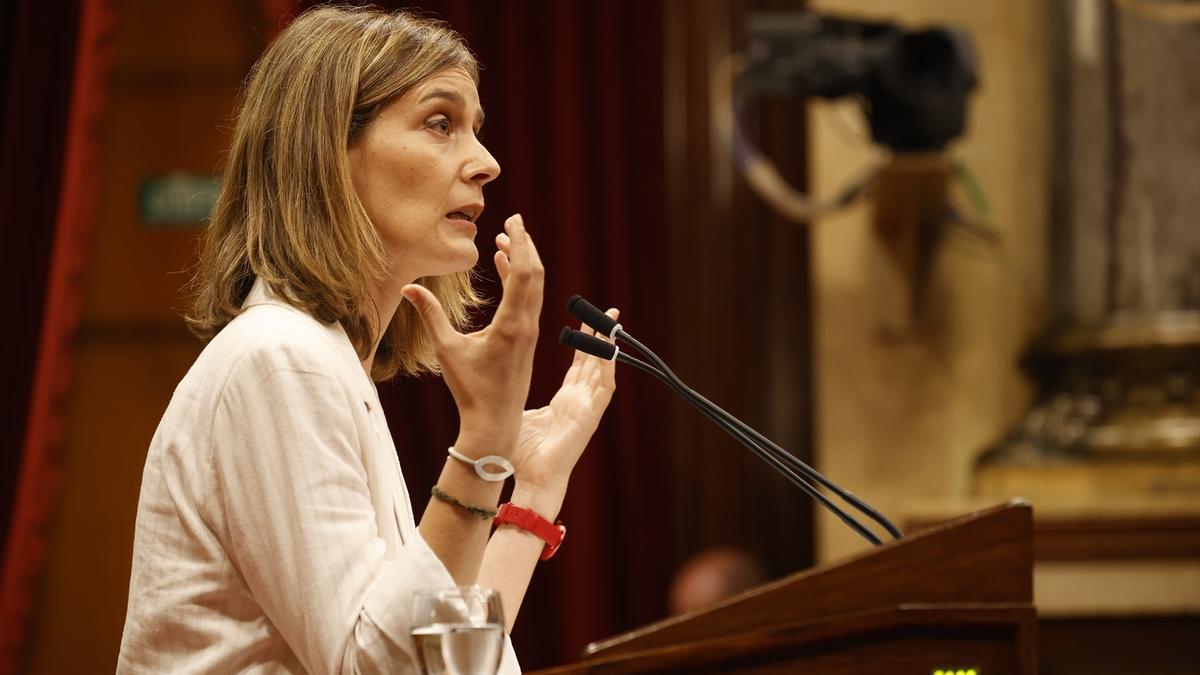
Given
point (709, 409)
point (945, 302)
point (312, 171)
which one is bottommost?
point (709, 409)

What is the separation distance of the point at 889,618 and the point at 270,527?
23.4 inches

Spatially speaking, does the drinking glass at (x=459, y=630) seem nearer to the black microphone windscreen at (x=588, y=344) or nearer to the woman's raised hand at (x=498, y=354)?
the woman's raised hand at (x=498, y=354)

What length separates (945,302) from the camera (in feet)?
13.7

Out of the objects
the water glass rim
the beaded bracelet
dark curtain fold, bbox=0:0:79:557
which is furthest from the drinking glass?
dark curtain fold, bbox=0:0:79:557

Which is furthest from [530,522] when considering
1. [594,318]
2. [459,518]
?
[459,518]

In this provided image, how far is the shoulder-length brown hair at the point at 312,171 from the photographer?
1596mm

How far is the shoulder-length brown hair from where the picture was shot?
1596 mm

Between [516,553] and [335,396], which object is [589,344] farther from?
[335,396]

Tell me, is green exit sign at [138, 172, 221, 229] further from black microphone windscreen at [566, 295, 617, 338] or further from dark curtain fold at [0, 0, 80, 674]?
black microphone windscreen at [566, 295, 617, 338]

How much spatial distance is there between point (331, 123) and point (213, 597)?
55 cm

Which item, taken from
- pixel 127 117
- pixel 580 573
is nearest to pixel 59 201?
pixel 127 117

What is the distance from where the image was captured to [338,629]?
1.32 metres

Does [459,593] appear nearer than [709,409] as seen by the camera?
Yes

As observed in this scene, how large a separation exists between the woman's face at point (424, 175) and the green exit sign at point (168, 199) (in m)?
2.90
